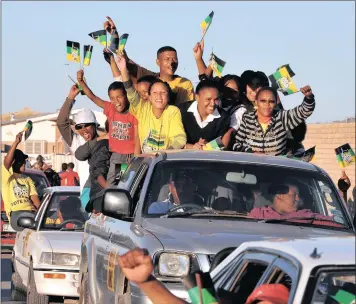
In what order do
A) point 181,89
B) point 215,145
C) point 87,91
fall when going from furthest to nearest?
point 87,91 < point 181,89 < point 215,145

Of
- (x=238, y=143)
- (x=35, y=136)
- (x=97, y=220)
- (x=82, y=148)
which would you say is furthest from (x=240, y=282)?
(x=35, y=136)

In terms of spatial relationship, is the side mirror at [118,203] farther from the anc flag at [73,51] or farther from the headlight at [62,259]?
the anc flag at [73,51]

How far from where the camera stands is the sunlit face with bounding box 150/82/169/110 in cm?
1261

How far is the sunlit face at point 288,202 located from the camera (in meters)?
9.40

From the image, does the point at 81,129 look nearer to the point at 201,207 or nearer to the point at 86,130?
the point at 86,130

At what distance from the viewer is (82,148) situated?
14.6 m

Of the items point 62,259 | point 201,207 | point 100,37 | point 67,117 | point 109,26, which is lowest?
point 62,259

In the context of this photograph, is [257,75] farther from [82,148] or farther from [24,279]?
[24,279]

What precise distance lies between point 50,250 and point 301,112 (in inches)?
142

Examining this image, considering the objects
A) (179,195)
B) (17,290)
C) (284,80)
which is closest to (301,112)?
(284,80)

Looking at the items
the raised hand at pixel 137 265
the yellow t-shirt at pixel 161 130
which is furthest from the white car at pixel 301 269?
the yellow t-shirt at pixel 161 130

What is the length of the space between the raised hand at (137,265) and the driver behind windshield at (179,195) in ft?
12.2

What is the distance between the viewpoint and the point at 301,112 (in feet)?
39.5

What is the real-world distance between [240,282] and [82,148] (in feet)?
27.6
